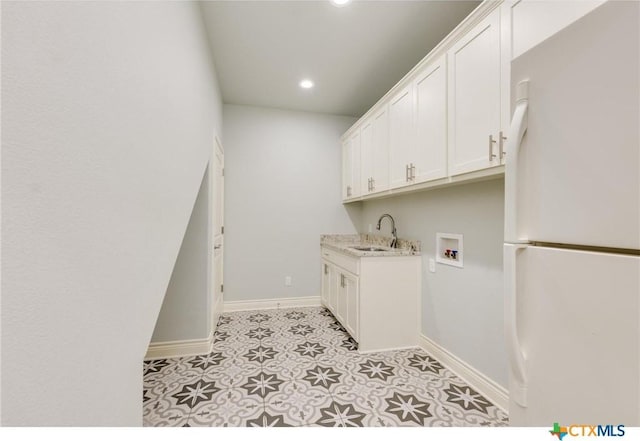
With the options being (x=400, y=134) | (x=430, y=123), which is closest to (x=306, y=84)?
(x=400, y=134)

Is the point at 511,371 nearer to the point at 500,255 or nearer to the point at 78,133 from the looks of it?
the point at 500,255

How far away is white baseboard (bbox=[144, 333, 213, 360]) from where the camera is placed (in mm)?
2412

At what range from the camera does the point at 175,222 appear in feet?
4.53

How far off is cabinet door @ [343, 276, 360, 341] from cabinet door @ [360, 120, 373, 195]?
3.38ft

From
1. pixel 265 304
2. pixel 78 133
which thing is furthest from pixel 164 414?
Answer: pixel 265 304

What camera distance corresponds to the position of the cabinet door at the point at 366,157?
119 inches

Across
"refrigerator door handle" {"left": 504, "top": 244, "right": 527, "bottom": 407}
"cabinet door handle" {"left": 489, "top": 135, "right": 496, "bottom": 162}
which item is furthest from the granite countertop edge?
"refrigerator door handle" {"left": 504, "top": 244, "right": 527, "bottom": 407}

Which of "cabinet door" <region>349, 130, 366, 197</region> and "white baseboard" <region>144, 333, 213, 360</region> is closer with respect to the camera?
"white baseboard" <region>144, 333, 213, 360</region>

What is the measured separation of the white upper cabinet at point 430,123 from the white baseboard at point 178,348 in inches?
93.4

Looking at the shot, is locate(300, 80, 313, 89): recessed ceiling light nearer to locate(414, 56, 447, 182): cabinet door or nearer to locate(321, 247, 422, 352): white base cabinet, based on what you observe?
locate(414, 56, 447, 182): cabinet door

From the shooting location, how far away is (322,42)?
7.73 ft

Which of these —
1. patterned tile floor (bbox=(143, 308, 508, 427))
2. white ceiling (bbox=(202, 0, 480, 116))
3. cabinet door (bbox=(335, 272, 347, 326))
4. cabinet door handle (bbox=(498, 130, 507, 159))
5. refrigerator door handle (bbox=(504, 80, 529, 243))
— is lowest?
patterned tile floor (bbox=(143, 308, 508, 427))

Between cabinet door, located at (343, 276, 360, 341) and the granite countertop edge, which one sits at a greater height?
the granite countertop edge

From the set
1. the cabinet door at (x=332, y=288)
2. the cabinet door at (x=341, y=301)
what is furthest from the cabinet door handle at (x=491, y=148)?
the cabinet door at (x=332, y=288)
